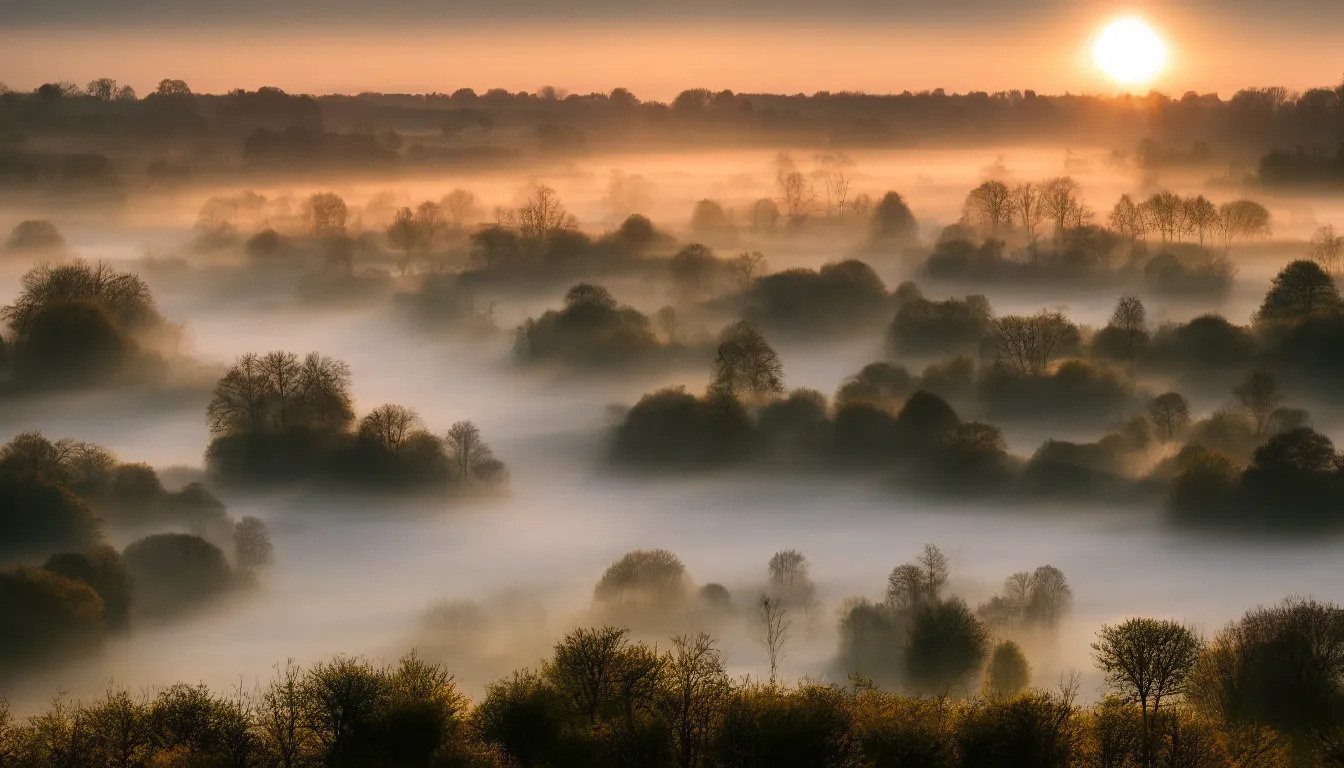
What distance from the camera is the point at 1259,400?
615 ft

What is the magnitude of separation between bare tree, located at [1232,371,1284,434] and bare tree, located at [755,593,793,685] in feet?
253

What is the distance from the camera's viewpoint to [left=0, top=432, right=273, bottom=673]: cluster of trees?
378ft

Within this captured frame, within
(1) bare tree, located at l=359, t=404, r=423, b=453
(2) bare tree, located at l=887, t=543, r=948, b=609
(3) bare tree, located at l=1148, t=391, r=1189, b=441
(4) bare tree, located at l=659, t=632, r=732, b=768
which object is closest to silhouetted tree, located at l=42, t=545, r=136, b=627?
(1) bare tree, located at l=359, t=404, r=423, b=453

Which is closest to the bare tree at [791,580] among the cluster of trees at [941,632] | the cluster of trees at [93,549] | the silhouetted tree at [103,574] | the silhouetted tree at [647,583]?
the cluster of trees at [941,632]

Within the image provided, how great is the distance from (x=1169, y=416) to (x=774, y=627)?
243 ft

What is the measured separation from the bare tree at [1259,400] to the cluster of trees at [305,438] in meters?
96.5

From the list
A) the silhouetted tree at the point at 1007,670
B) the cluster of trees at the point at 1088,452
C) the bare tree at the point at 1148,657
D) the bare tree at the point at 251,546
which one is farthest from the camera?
the cluster of trees at the point at 1088,452

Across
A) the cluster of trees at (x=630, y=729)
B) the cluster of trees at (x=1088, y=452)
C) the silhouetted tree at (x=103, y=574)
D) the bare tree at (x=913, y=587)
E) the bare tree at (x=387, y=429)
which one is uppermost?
the bare tree at (x=387, y=429)

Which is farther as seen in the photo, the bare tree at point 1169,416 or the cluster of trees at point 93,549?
the bare tree at point 1169,416

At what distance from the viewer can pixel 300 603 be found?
15025 centimetres

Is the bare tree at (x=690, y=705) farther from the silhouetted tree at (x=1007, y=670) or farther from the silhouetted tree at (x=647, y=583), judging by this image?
the silhouetted tree at (x=647, y=583)

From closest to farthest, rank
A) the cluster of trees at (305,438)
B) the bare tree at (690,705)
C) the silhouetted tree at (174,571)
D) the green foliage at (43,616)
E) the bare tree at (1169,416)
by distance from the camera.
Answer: the bare tree at (690,705) → the green foliage at (43,616) → the silhouetted tree at (174,571) → the cluster of trees at (305,438) → the bare tree at (1169,416)

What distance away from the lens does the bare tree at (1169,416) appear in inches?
7200

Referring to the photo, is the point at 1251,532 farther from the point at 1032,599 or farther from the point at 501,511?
the point at 501,511
